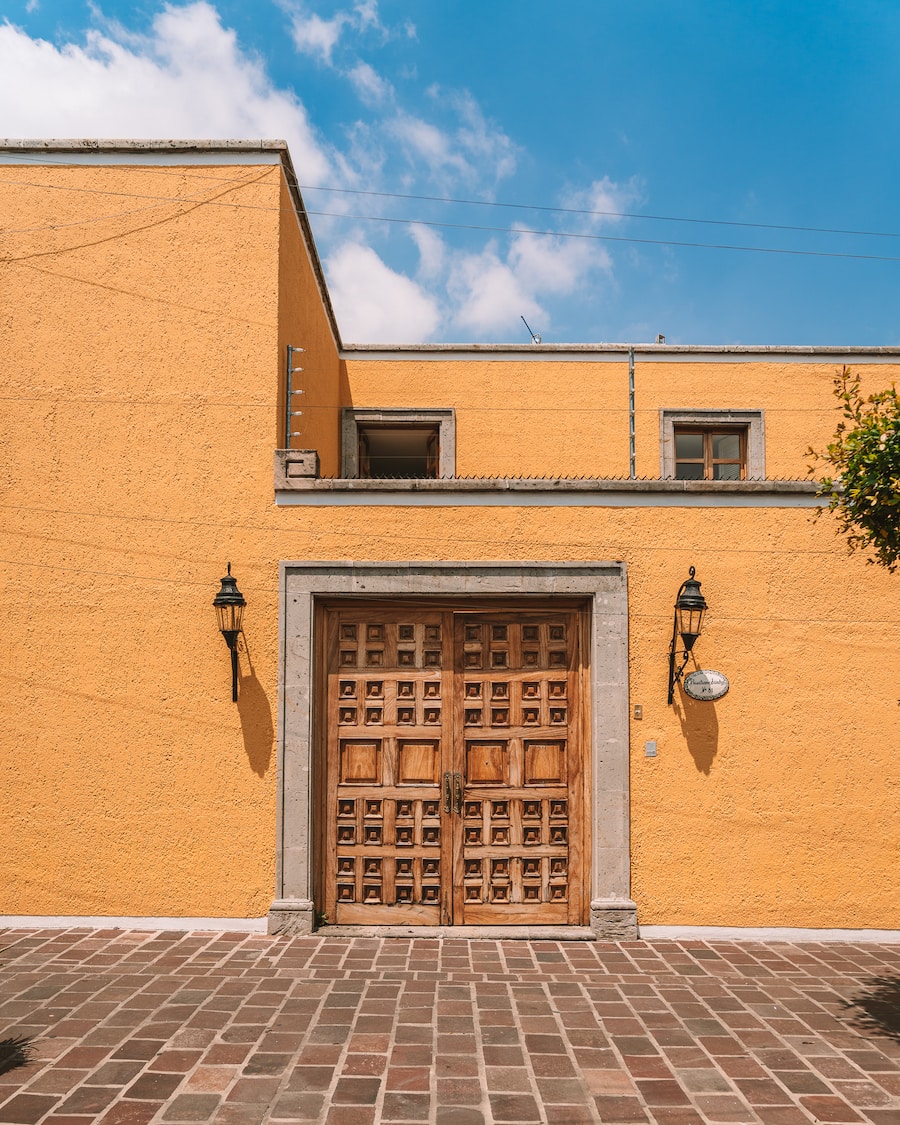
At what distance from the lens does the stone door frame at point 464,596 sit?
19.3 ft

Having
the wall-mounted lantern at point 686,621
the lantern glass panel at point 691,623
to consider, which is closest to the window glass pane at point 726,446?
the wall-mounted lantern at point 686,621

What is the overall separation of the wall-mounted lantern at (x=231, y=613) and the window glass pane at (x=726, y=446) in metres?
7.08

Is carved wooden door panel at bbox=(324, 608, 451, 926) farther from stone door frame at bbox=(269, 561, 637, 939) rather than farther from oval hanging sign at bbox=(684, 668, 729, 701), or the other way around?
oval hanging sign at bbox=(684, 668, 729, 701)

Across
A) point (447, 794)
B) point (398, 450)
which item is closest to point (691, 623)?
point (447, 794)

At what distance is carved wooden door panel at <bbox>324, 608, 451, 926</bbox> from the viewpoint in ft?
20.0

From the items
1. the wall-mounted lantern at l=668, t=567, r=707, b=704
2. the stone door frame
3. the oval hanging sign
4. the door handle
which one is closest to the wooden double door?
the door handle

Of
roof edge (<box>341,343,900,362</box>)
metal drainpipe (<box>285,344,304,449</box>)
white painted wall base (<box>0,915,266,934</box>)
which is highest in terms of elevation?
roof edge (<box>341,343,900,362</box>)

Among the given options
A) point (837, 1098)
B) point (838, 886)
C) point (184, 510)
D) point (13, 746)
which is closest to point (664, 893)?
point (838, 886)

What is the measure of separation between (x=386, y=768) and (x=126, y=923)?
89.6 inches

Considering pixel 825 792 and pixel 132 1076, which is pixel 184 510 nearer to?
pixel 132 1076

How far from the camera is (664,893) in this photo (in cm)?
591

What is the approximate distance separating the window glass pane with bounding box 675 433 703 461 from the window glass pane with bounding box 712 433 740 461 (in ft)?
0.59

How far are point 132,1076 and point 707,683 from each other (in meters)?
4.49

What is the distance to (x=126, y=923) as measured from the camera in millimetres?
5914
